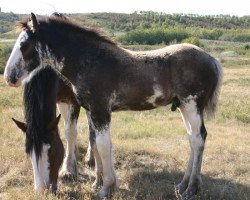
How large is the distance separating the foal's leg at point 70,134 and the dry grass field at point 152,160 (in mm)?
208

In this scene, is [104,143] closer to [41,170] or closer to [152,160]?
[41,170]

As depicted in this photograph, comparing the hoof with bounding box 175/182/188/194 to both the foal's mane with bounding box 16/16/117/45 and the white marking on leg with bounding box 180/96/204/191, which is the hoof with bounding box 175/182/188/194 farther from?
the foal's mane with bounding box 16/16/117/45

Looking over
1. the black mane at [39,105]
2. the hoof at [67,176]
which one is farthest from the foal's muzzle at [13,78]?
the hoof at [67,176]

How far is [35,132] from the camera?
15.6 feet

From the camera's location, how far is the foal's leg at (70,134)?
248 inches

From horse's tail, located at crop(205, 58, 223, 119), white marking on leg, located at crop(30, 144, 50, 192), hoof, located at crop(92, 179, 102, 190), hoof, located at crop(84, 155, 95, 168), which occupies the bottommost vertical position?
hoof, located at crop(84, 155, 95, 168)

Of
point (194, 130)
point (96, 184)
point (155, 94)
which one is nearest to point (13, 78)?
point (155, 94)

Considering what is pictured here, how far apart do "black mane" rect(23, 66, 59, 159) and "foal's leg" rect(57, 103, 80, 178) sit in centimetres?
95

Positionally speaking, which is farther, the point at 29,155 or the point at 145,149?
the point at 145,149

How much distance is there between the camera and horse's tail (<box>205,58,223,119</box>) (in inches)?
212

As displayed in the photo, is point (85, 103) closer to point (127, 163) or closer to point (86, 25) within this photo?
point (86, 25)

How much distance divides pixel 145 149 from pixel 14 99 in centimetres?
753

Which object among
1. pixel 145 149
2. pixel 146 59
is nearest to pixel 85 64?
pixel 146 59

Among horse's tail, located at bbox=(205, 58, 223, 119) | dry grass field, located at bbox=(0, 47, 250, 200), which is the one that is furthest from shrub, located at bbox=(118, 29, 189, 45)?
horse's tail, located at bbox=(205, 58, 223, 119)
